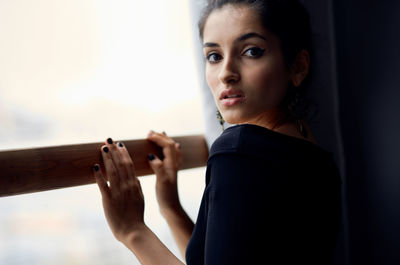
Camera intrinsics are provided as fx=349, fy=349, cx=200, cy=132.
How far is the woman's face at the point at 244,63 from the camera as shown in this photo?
2.30ft

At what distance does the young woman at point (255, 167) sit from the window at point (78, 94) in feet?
0.38

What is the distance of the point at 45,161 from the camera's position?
0.69 m

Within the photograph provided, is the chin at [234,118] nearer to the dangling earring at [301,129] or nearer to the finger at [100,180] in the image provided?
the dangling earring at [301,129]

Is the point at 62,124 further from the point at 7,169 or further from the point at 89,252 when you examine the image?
the point at 89,252

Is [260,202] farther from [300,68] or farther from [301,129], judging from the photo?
[300,68]

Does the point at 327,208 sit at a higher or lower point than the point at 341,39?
lower

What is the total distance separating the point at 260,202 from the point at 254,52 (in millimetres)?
305

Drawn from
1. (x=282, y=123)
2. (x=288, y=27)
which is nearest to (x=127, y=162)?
(x=282, y=123)

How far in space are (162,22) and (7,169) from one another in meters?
0.61

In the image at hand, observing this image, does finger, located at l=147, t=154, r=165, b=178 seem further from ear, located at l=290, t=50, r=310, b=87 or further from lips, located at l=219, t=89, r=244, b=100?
A: ear, located at l=290, t=50, r=310, b=87

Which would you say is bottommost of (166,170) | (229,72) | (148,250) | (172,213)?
(148,250)

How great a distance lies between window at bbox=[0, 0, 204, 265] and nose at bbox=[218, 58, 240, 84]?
33 cm

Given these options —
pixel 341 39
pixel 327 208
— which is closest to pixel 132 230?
pixel 327 208

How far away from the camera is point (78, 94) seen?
831mm
